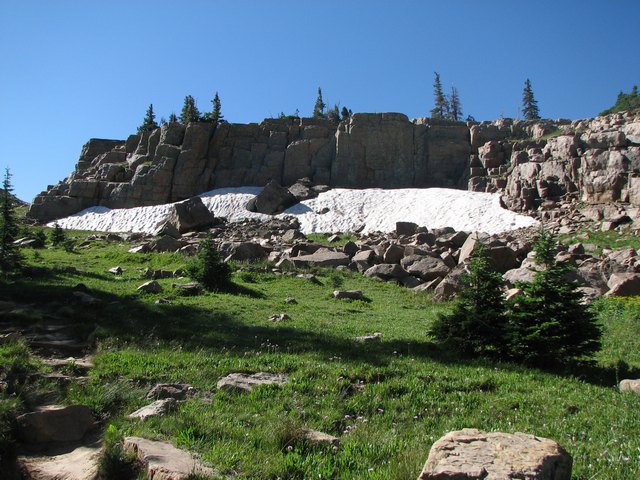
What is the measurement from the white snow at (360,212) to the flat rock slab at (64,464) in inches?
1398

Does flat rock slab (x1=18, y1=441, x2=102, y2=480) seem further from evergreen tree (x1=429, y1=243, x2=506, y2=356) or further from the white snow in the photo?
the white snow

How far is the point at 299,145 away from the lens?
53219 millimetres

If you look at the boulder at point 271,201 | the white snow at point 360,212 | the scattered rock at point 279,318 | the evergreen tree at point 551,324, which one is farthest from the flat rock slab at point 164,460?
the boulder at point 271,201

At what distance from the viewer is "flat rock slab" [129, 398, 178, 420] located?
233 inches

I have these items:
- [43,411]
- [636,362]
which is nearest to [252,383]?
[43,411]

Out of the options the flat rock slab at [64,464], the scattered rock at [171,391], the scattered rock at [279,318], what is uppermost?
the scattered rock at [279,318]

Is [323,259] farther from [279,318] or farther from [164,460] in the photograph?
[164,460]

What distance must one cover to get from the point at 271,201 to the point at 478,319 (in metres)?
37.7

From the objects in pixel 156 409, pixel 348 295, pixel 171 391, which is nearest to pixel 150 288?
pixel 348 295

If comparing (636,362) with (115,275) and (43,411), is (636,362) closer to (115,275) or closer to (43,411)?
(43,411)

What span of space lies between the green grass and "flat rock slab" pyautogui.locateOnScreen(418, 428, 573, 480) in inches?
20.6

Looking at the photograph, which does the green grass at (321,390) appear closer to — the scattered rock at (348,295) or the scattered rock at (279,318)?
the scattered rock at (279,318)

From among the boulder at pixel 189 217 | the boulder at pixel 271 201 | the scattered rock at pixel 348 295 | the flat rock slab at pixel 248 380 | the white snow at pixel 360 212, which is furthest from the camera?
the boulder at pixel 271 201

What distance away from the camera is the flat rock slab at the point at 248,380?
734cm
